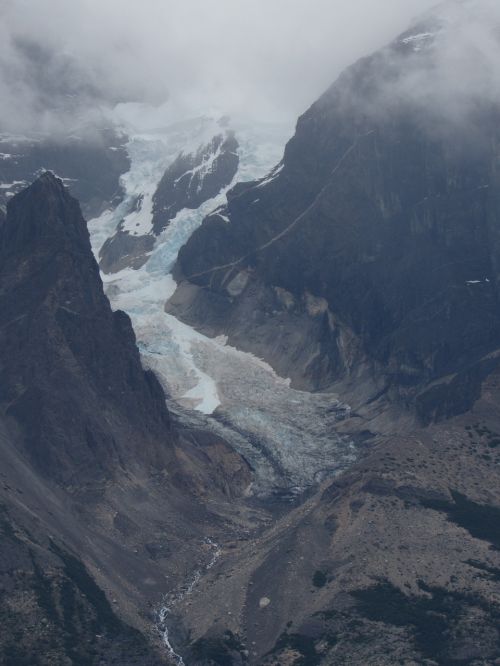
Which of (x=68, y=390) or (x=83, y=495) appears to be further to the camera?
(x=68, y=390)

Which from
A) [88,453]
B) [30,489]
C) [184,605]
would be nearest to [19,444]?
[88,453]

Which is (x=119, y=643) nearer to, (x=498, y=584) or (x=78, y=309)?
(x=498, y=584)

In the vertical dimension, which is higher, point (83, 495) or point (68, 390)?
point (68, 390)

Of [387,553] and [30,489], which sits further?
[30,489]

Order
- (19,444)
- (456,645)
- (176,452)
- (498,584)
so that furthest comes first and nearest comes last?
1. (176,452)
2. (19,444)
3. (498,584)
4. (456,645)

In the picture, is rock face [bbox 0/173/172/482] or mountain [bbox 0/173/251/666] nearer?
mountain [bbox 0/173/251/666]

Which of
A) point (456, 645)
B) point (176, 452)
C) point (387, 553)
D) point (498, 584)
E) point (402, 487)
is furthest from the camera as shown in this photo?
point (176, 452)

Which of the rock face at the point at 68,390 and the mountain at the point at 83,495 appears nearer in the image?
the mountain at the point at 83,495

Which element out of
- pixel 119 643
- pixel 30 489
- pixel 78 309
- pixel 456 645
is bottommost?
pixel 456 645
